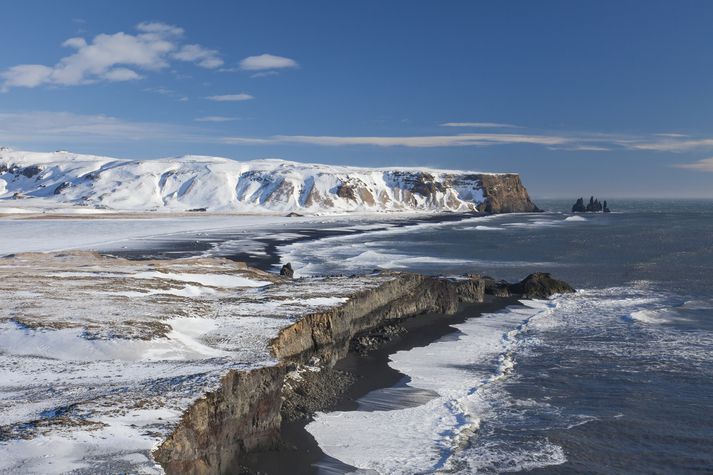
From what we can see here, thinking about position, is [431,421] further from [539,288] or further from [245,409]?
[539,288]

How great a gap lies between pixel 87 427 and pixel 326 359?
11.7 m

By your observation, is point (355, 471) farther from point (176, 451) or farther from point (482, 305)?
point (482, 305)

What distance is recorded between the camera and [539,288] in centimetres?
4394

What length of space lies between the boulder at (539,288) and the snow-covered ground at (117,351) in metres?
14.4

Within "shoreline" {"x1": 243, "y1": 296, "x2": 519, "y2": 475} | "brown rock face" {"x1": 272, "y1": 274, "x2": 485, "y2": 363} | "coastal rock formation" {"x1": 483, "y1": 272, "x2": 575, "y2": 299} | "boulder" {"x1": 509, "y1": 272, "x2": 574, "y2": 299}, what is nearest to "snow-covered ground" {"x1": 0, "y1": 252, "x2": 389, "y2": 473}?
"brown rock face" {"x1": 272, "y1": 274, "x2": 485, "y2": 363}

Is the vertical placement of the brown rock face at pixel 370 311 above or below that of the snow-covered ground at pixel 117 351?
below

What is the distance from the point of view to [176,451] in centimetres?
1230

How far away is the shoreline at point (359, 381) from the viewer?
15422 millimetres

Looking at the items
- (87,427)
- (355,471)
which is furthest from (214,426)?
(355,471)

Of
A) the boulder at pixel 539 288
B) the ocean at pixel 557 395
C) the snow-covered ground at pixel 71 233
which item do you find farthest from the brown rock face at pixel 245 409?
the snow-covered ground at pixel 71 233

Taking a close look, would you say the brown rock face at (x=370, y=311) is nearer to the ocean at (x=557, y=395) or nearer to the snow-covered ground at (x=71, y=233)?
the ocean at (x=557, y=395)

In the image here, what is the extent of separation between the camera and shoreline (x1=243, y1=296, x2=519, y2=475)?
50.6ft

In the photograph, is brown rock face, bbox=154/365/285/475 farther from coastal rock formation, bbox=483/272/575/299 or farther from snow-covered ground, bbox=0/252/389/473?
coastal rock formation, bbox=483/272/575/299

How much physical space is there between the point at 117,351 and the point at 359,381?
8493mm
